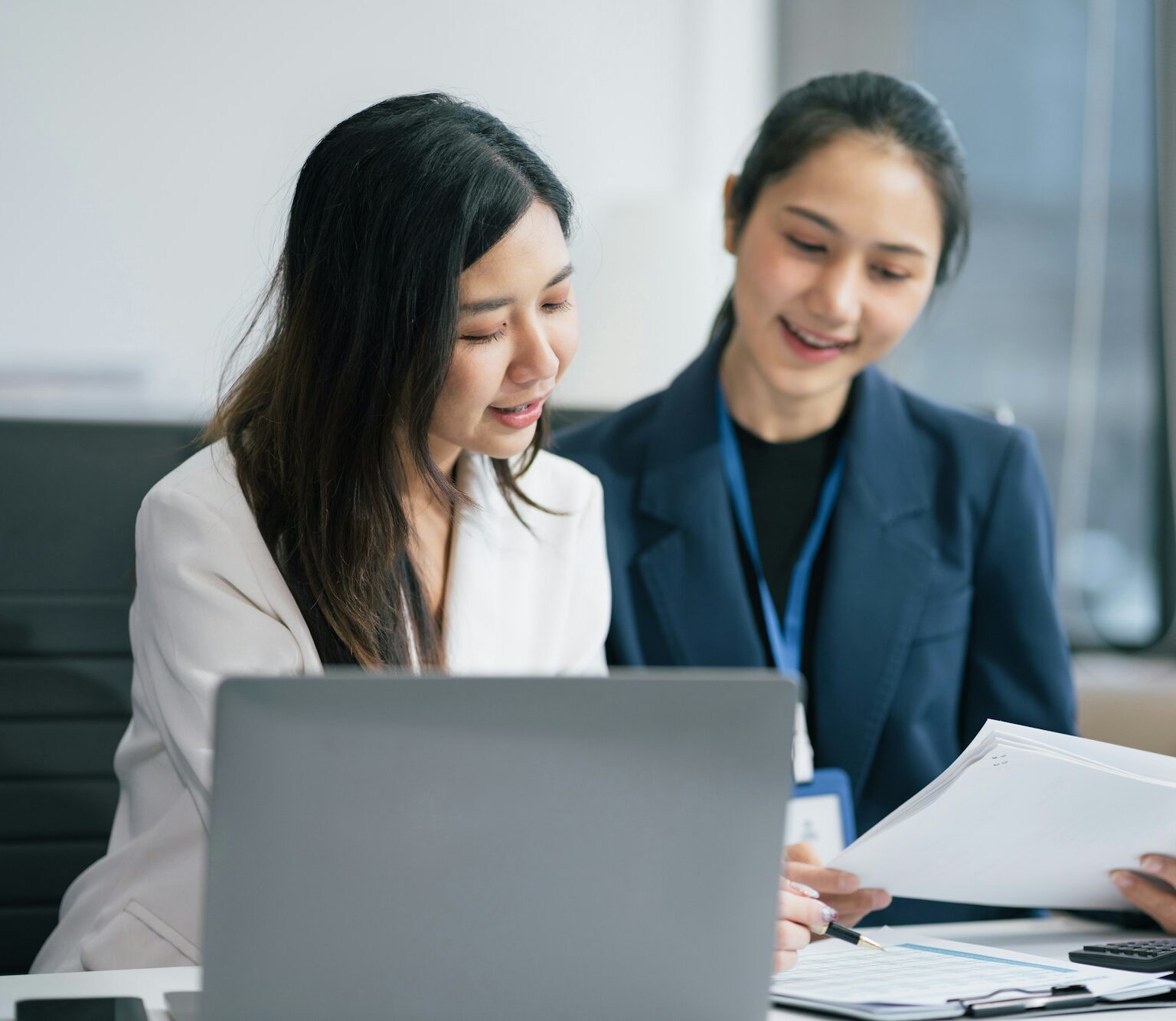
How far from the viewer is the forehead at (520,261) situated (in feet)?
4.30

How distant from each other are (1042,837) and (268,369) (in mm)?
829

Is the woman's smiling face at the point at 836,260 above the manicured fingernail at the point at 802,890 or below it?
above

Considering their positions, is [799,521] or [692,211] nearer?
[799,521]

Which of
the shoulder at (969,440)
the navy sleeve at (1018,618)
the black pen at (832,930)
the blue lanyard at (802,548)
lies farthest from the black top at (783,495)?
the black pen at (832,930)

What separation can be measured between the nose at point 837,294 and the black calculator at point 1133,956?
805 mm

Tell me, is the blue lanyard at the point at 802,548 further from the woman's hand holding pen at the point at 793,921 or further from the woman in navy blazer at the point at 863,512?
the woman's hand holding pen at the point at 793,921

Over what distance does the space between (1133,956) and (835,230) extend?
0.93m

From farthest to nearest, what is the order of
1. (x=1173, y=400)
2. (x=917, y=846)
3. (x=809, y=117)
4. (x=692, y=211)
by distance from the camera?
(x=1173, y=400) < (x=692, y=211) < (x=809, y=117) < (x=917, y=846)

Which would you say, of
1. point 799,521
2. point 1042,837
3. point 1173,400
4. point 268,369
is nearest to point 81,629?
point 268,369

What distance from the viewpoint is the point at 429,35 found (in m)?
2.75

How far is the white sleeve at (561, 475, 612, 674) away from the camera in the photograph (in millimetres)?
1587

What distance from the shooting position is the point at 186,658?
1.24 m

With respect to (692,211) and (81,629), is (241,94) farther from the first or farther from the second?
(81,629)

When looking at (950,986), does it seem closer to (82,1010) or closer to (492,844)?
(492,844)
